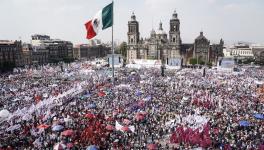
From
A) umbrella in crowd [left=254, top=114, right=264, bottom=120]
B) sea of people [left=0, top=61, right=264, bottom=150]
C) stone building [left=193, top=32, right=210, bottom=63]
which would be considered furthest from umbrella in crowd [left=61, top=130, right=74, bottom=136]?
stone building [left=193, top=32, right=210, bottom=63]

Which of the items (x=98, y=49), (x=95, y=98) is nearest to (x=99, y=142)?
(x=95, y=98)

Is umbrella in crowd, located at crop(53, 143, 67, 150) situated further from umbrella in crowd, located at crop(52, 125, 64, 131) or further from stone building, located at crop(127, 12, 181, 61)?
stone building, located at crop(127, 12, 181, 61)

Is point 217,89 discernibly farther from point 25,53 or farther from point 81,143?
point 25,53

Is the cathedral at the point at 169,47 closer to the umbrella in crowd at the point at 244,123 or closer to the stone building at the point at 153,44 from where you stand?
the stone building at the point at 153,44

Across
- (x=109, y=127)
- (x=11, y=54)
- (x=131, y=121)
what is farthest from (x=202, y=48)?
(x=109, y=127)

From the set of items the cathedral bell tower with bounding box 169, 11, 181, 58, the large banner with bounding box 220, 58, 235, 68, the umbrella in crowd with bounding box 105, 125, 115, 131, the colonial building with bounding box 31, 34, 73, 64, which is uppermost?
the cathedral bell tower with bounding box 169, 11, 181, 58

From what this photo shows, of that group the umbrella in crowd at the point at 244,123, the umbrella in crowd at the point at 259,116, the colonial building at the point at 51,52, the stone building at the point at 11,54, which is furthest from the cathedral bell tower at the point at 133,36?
the umbrella in crowd at the point at 244,123
